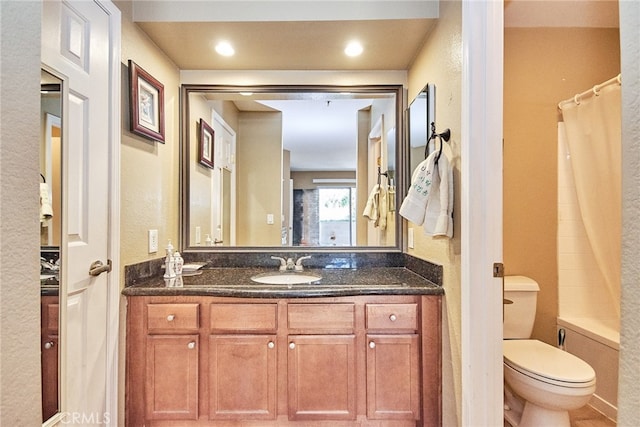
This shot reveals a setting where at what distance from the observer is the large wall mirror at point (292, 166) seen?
2168 mm

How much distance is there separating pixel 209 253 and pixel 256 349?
838 millimetres

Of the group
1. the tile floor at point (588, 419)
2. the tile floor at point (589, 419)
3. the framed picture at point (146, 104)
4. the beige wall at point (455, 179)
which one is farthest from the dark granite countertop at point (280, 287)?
the tile floor at point (589, 419)

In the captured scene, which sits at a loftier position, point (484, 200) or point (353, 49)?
point (353, 49)

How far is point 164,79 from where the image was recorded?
6.43 ft

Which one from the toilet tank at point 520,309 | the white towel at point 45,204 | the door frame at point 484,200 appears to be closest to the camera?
the white towel at point 45,204

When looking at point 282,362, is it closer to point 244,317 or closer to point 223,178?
point 244,317

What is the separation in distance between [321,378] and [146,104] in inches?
68.0

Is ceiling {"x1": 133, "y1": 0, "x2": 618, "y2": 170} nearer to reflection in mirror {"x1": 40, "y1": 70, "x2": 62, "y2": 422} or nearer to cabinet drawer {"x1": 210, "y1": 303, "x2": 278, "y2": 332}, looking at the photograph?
reflection in mirror {"x1": 40, "y1": 70, "x2": 62, "y2": 422}

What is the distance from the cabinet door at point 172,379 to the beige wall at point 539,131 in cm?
214

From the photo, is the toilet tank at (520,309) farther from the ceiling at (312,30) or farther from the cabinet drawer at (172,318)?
the cabinet drawer at (172,318)

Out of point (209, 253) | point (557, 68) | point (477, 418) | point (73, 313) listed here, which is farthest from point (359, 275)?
point (557, 68)

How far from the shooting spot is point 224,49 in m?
1.90

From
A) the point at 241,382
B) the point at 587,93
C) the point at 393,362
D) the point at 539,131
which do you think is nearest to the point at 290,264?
the point at 241,382

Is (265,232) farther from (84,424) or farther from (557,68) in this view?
(557,68)
